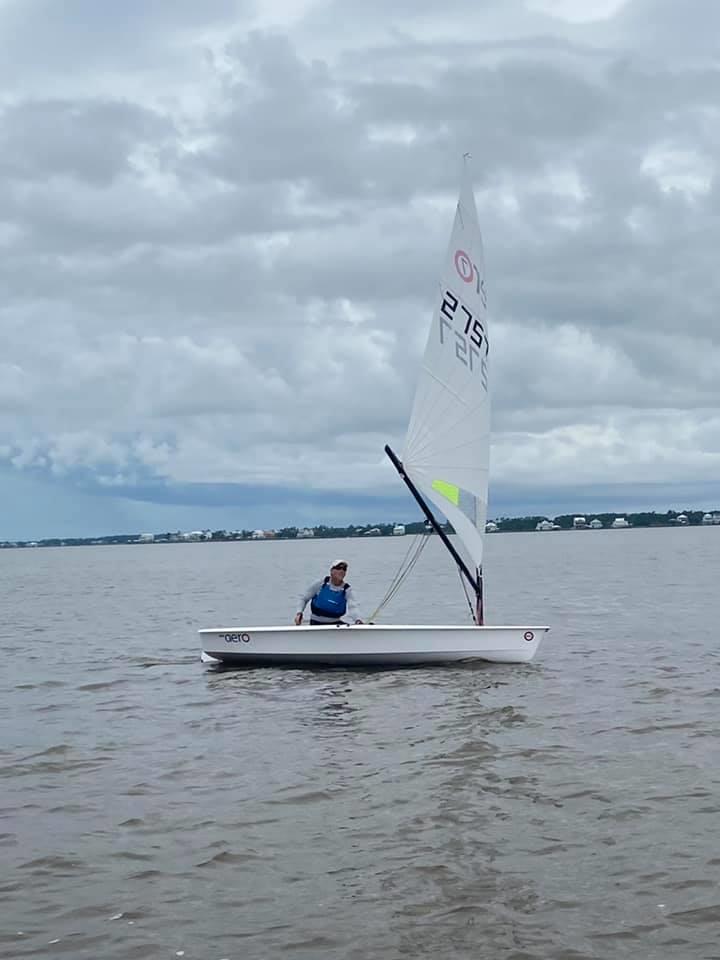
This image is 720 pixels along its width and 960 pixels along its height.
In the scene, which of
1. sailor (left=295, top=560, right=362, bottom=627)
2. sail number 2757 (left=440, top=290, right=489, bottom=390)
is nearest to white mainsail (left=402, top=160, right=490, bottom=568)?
sail number 2757 (left=440, top=290, right=489, bottom=390)

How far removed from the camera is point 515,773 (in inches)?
421

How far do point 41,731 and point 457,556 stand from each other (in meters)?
7.90

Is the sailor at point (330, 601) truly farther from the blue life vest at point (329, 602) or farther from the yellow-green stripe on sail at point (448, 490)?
the yellow-green stripe on sail at point (448, 490)

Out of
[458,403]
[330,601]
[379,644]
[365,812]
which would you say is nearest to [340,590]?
[330,601]

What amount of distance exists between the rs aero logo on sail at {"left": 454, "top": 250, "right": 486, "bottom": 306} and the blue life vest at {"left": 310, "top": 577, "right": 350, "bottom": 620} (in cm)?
587

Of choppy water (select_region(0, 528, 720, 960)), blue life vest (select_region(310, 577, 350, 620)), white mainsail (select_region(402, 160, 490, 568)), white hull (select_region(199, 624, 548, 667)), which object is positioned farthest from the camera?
white mainsail (select_region(402, 160, 490, 568))

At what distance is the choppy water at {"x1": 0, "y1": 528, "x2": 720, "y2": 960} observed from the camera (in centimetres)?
684

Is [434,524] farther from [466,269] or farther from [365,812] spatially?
[365,812]

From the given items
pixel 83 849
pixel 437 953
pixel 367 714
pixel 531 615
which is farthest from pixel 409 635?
pixel 531 615

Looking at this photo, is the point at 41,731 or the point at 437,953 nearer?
the point at 437,953

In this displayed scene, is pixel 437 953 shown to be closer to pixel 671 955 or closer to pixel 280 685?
pixel 671 955

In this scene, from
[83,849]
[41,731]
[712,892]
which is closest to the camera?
[712,892]

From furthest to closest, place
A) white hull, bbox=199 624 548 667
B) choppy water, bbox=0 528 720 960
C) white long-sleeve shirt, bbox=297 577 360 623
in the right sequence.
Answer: white long-sleeve shirt, bbox=297 577 360 623
white hull, bbox=199 624 548 667
choppy water, bbox=0 528 720 960

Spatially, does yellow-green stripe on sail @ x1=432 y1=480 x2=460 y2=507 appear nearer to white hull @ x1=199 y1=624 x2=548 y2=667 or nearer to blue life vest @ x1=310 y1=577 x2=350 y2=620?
blue life vest @ x1=310 y1=577 x2=350 y2=620
